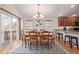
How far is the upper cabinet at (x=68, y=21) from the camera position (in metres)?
5.21

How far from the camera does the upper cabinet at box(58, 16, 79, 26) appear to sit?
17.1 ft

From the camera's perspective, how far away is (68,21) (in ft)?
17.4

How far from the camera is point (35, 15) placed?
5430mm

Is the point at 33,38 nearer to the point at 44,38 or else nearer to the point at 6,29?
the point at 44,38

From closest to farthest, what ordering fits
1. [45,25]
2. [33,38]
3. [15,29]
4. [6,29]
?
[45,25]
[33,38]
[6,29]
[15,29]

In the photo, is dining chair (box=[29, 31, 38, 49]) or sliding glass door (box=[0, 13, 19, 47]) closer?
dining chair (box=[29, 31, 38, 49])

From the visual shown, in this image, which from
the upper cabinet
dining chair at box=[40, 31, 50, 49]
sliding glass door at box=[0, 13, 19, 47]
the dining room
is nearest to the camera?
the dining room

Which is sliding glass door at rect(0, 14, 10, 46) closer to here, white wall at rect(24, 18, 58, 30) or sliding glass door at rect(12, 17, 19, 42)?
sliding glass door at rect(12, 17, 19, 42)

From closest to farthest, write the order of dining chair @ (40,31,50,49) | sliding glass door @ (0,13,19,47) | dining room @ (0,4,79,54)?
1. dining room @ (0,4,79,54)
2. dining chair @ (40,31,50,49)
3. sliding glass door @ (0,13,19,47)

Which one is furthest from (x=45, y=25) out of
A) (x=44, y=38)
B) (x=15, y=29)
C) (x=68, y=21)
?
(x=15, y=29)

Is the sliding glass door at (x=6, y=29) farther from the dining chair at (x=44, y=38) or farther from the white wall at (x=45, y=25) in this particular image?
the dining chair at (x=44, y=38)

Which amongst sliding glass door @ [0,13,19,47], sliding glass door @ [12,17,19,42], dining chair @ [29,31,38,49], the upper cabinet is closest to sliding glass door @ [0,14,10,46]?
sliding glass door @ [0,13,19,47]

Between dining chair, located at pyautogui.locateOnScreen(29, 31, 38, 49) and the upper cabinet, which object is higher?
the upper cabinet

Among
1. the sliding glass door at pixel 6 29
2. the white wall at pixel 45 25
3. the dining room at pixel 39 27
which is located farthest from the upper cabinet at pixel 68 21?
the sliding glass door at pixel 6 29
